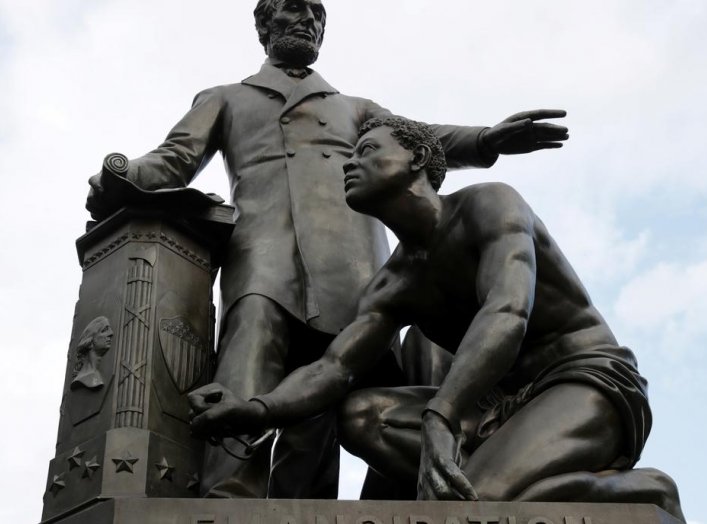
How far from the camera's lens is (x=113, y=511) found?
6598 millimetres

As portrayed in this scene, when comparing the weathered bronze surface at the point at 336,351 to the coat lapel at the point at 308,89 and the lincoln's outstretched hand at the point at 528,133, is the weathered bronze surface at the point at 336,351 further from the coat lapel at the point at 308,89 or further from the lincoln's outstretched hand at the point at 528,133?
the coat lapel at the point at 308,89

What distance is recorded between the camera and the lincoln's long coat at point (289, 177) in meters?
8.66

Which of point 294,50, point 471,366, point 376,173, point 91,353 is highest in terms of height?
point 294,50

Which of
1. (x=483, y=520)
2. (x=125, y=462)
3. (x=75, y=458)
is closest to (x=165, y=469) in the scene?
(x=125, y=462)

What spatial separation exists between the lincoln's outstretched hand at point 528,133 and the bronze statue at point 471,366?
0.96 m

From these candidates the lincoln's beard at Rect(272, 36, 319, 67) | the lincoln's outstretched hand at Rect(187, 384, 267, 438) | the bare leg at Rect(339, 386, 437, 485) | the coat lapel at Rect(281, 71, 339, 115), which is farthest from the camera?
the lincoln's beard at Rect(272, 36, 319, 67)

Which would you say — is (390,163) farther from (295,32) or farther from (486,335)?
(295,32)

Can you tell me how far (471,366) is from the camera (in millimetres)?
7121

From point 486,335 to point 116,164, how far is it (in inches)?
118

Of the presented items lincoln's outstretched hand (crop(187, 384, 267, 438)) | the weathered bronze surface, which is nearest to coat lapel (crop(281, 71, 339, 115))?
the weathered bronze surface

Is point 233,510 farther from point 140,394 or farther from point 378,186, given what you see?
point 378,186

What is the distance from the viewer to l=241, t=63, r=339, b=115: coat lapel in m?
9.87

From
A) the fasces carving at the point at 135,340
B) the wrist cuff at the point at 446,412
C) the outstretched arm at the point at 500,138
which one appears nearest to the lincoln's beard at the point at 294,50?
the outstretched arm at the point at 500,138

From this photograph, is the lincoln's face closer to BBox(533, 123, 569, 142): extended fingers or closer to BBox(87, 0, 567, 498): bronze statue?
BBox(87, 0, 567, 498): bronze statue
